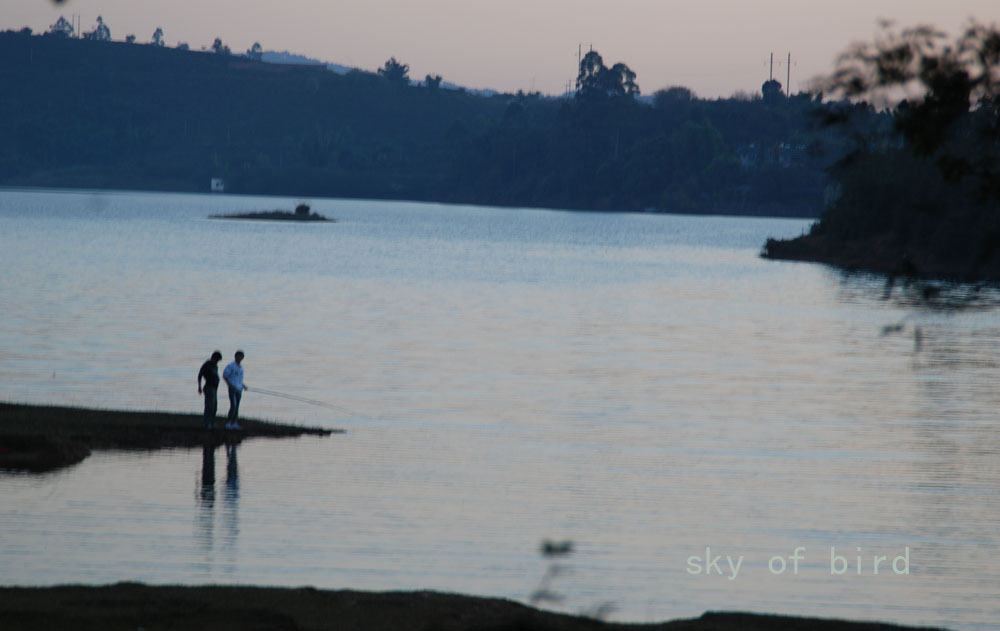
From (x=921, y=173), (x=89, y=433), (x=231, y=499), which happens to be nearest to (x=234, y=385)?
(x=89, y=433)

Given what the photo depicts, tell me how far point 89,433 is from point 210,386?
280 cm

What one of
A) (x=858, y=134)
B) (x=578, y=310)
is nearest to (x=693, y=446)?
(x=858, y=134)

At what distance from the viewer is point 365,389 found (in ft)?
135

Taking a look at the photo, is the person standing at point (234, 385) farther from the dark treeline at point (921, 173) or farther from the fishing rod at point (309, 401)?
the dark treeline at point (921, 173)

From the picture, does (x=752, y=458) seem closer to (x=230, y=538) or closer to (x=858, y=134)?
(x=230, y=538)

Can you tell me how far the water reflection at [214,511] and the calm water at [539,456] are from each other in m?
0.08

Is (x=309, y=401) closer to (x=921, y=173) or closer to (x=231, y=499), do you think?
(x=231, y=499)

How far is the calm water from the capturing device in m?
19.5

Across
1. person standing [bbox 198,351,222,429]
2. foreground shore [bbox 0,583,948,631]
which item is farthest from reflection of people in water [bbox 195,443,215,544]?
foreground shore [bbox 0,583,948,631]

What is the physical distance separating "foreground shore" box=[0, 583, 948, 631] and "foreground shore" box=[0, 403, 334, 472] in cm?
1080

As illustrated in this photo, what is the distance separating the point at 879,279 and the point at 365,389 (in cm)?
8138

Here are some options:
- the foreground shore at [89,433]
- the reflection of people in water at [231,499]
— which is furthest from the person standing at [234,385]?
the reflection of people in water at [231,499]

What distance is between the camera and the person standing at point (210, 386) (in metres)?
28.0

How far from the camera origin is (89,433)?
91.7ft
